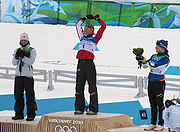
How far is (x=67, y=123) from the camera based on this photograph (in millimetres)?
4312

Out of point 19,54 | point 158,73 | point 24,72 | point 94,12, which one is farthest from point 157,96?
point 94,12

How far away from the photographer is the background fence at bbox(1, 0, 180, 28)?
9.33 m

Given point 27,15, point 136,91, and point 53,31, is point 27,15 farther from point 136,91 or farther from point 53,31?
point 136,91

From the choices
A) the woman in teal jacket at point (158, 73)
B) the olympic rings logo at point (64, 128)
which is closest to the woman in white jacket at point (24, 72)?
the olympic rings logo at point (64, 128)

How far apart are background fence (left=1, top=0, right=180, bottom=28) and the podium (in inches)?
211

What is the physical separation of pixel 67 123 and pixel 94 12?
5720 mm

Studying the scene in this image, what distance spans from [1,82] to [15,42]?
6.44ft

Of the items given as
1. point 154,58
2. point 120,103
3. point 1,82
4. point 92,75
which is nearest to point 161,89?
point 154,58

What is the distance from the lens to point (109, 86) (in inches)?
313

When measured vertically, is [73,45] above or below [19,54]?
above

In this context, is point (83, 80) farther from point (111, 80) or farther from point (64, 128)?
point (111, 80)

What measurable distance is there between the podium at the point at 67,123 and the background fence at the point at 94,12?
5.36 meters

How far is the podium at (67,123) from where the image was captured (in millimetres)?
4250

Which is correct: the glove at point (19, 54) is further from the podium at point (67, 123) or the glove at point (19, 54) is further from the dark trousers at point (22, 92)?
the podium at point (67, 123)
